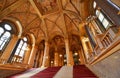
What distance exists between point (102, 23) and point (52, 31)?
24.9 ft

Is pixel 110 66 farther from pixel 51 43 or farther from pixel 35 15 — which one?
pixel 51 43

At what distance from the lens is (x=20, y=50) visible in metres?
11.3

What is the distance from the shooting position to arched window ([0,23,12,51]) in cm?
964

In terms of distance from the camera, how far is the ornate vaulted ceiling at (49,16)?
9.52 metres

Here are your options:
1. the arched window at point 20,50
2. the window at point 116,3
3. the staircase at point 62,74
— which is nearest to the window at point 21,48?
the arched window at point 20,50

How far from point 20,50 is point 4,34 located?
250cm

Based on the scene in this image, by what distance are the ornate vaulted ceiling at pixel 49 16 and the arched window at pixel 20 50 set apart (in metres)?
1.41

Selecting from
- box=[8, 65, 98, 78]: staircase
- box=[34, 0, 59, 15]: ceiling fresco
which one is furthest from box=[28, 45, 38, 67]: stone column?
box=[8, 65, 98, 78]: staircase

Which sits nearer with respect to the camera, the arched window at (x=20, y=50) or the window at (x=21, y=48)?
the arched window at (x=20, y=50)

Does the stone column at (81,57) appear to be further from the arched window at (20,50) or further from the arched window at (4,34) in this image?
the arched window at (4,34)

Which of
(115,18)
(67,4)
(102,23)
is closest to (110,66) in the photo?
(115,18)

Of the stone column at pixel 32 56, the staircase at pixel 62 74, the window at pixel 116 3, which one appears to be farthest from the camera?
the stone column at pixel 32 56

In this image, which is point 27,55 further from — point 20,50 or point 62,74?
point 62,74

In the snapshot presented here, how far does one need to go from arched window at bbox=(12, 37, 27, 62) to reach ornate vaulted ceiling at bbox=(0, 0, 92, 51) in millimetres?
1407
